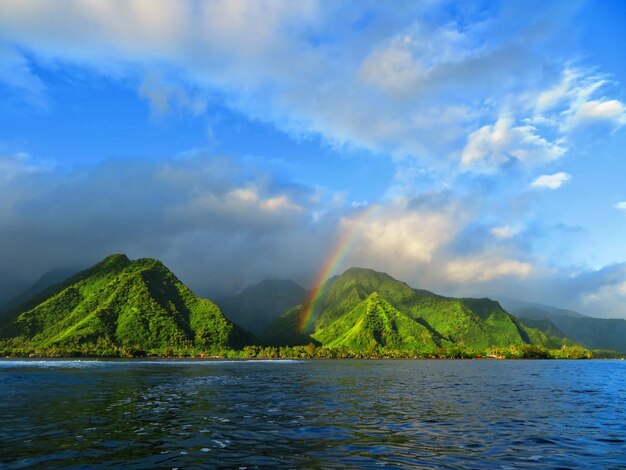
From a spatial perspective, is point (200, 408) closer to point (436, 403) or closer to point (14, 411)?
point (14, 411)

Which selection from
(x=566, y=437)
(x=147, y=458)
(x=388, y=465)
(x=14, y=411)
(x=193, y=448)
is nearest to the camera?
(x=388, y=465)

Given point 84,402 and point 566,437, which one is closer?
point 566,437

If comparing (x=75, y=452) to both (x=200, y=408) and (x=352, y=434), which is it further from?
Answer: (x=200, y=408)

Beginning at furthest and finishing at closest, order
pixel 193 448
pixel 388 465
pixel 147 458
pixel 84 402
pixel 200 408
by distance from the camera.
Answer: pixel 84 402 → pixel 200 408 → pixel 193 448 → pixel 147 458 → pixel 388 465

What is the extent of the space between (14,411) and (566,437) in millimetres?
56303

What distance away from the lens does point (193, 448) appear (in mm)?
32469

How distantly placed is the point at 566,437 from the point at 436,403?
83.2 feet

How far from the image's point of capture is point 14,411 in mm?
51281

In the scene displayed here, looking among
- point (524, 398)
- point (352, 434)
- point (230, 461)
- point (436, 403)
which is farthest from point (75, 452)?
point (524, 398)

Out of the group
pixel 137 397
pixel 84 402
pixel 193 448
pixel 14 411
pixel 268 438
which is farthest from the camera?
pixel 137 397

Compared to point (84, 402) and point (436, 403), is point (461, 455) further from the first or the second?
point (84, 402)

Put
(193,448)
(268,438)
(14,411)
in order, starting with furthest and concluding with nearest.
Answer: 1. (14,411)
2. (268,438)
3. (193,448)

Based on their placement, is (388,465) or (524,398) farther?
(524,398)

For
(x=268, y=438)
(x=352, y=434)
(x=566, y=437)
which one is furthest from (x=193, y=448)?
(x=566, y=437)
